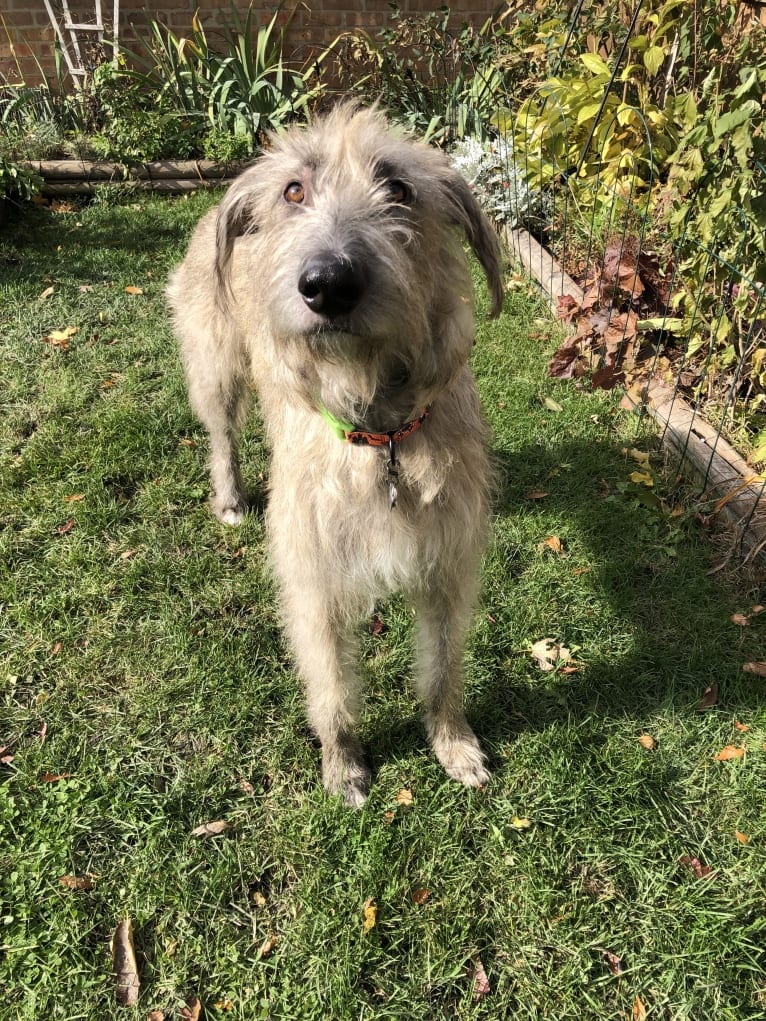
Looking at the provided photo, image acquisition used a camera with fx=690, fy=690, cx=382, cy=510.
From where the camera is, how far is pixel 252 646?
330 cm

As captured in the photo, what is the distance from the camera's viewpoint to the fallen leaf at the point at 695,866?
99.5 inches

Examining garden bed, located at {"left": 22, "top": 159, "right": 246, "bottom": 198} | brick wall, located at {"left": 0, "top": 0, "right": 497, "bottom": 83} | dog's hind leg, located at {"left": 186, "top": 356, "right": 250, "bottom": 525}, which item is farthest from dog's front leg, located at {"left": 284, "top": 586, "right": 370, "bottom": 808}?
brick wall, located at {"left": 0, "top": 0, "right": 497, "bottom": 83}

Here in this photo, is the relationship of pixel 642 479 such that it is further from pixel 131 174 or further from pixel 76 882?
pixel 131 174

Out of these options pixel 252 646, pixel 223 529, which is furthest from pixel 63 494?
pixel 252 646

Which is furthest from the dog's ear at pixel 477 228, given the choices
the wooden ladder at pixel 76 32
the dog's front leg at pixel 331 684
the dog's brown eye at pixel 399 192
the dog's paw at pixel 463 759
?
the wooden ladder at pixel 76 32

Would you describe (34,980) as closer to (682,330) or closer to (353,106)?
(353,106)

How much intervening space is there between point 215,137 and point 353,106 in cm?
627

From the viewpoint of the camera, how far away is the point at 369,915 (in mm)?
2391

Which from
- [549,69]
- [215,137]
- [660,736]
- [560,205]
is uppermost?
[549,69]

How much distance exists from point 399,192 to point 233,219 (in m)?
0.73

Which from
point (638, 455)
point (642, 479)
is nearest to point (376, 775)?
point (642, 479)

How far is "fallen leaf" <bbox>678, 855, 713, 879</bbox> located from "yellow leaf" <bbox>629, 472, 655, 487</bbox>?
84.3 inches

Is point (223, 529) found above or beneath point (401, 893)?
above

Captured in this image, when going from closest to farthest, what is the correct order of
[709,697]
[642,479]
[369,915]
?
[369,915]
[709,697]
[642,479]
